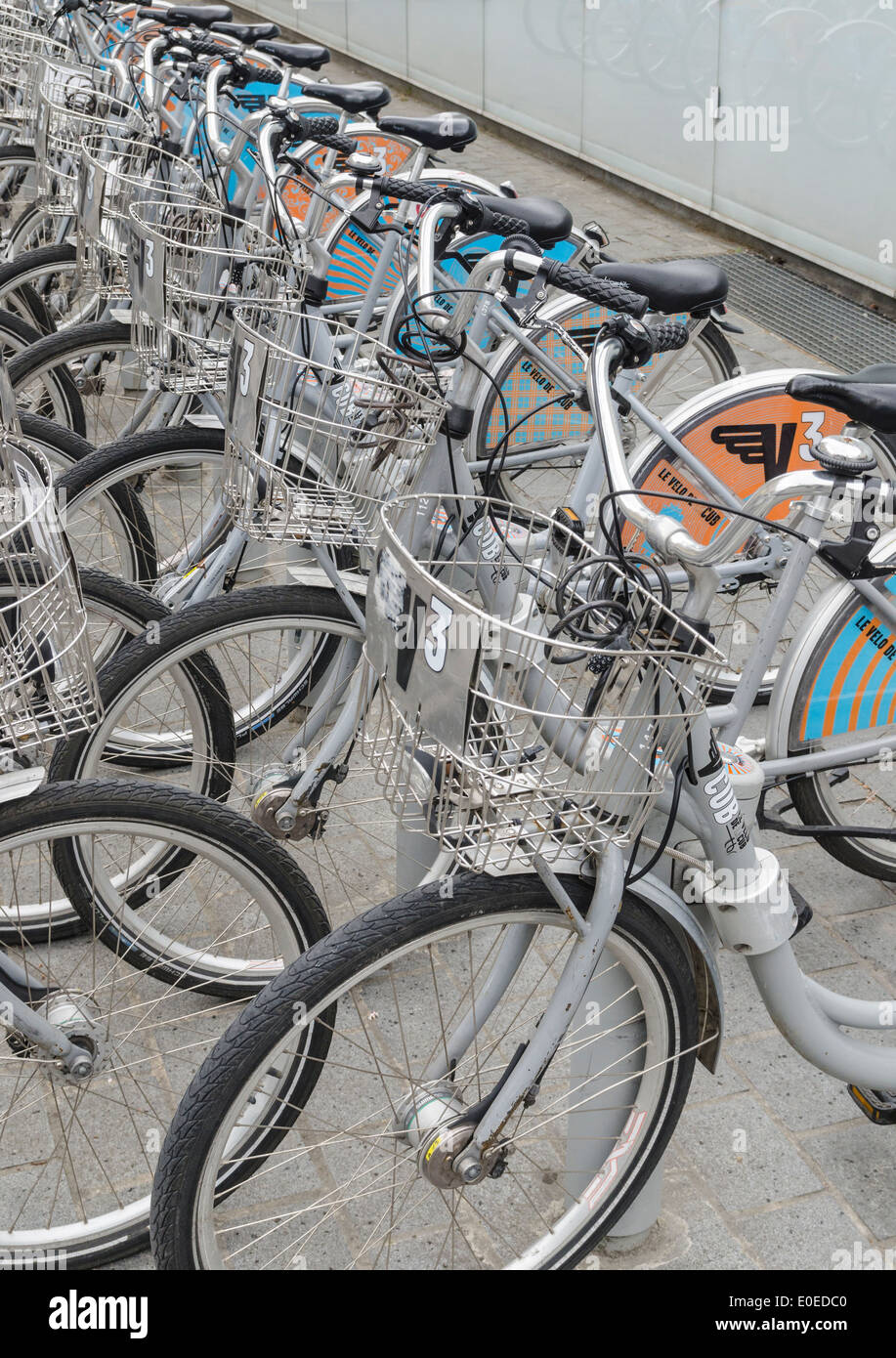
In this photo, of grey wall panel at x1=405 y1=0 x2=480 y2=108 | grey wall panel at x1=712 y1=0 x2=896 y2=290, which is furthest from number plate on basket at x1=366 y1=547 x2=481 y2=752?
grey wall panel at x1=405 y1=0 x2=480 y2=108

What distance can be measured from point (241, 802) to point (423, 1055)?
0.80 m

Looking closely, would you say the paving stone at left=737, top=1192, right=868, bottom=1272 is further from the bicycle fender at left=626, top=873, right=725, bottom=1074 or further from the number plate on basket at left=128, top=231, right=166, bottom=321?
the number plate on basket at left=128, top=231, right=166, bottom=321

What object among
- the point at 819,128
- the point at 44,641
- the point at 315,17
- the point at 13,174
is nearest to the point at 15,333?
the point at 13,174

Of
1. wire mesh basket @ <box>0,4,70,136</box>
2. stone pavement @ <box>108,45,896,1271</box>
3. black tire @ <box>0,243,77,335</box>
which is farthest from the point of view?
wire mesh basket @ <box>0,4,70,136</box>

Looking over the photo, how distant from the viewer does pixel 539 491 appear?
5.38 meters

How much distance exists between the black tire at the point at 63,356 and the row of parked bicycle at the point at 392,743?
0.04 ft

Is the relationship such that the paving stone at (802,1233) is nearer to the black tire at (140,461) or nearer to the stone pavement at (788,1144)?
the stone pavement at (788,1144)

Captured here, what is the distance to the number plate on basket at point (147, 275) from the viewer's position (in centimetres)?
316

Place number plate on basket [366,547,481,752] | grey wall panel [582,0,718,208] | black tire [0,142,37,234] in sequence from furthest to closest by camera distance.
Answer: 1. grey wall panel [582,0,718,208]
2. black tire [0,142,37,234]
3. number plate on basket [366,547,481,752]

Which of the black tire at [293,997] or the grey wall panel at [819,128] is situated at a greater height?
the grey wall panel at [819,128]

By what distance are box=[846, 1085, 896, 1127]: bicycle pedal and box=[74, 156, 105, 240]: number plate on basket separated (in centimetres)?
271

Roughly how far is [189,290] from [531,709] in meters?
1.76

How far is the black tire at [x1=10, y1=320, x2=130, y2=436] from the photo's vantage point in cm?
418

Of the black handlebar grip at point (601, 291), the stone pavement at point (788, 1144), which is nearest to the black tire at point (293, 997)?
the stone pavement at point (788, 1144)
